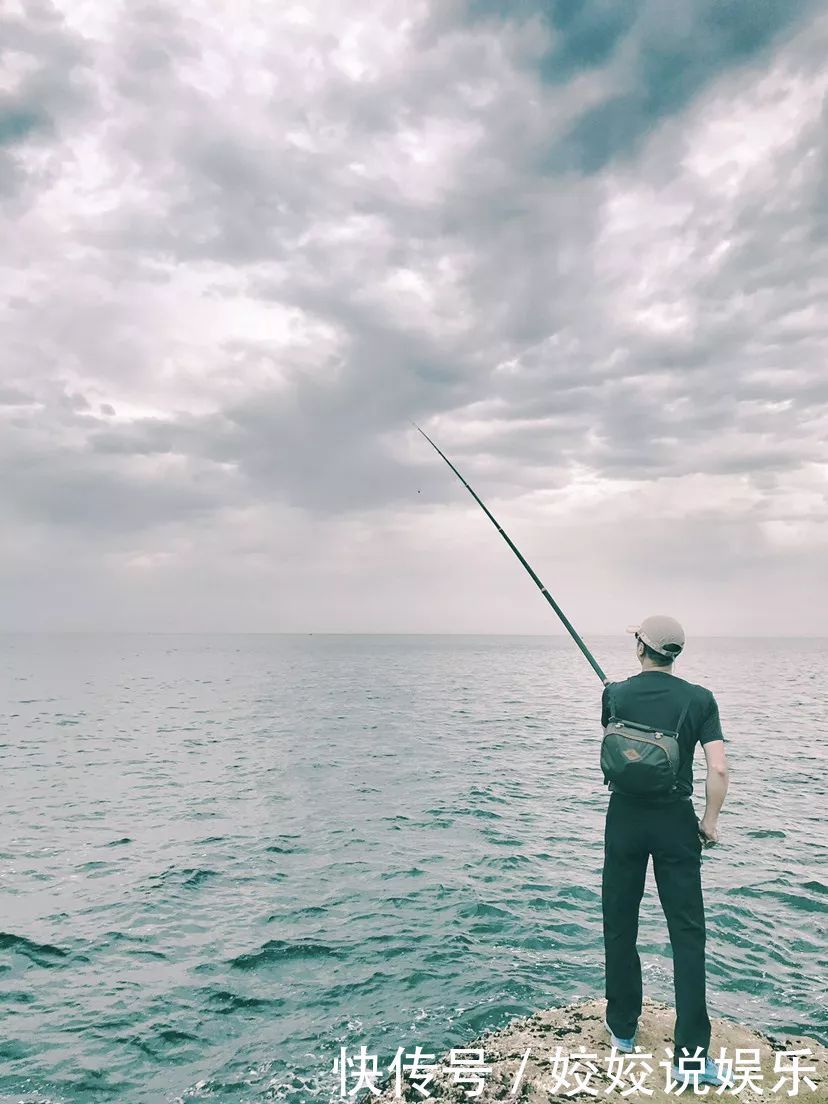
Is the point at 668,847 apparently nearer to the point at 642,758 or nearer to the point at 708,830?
the point at 708,830

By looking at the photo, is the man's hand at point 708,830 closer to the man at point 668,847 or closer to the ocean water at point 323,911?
the man at point 668,847

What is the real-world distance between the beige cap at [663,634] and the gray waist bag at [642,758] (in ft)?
1.36

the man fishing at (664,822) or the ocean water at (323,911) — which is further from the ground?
the man fishing at (664,822)

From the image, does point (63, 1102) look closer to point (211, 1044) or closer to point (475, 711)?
point (211, 1044)

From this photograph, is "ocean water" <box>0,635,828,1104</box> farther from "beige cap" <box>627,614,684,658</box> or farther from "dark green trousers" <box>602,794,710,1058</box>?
"beige cap" <box>627,614,684,658</box>

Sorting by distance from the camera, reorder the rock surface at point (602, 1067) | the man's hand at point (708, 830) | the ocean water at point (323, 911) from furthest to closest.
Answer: the ocean water at point (323, 911) < the man's hand at point (708, 830) < the rock surface at point (602, 1067)

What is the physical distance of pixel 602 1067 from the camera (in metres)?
4.89

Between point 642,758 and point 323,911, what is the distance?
7.59m

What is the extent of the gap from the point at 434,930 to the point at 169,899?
451 centimetres

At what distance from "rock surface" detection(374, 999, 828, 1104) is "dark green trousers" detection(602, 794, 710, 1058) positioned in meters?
0.28

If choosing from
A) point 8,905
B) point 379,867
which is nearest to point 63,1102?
point 8,905

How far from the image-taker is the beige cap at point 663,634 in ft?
16.3

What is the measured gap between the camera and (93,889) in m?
11.5

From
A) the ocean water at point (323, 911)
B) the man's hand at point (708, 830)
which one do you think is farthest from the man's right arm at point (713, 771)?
the ocean water at point (323, 911)
